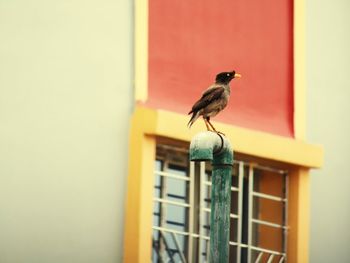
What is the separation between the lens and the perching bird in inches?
391

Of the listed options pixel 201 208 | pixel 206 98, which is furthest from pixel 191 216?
pixel 206 98

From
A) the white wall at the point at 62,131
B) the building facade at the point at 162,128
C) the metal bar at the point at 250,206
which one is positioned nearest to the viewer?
the white wall at the point at 62,131

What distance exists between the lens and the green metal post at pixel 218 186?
7.19 metres

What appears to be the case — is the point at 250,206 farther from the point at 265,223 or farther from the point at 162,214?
the point at 162,214

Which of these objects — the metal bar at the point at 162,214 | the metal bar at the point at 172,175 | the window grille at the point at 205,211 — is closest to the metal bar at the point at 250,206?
the window grille at the point at 205,211

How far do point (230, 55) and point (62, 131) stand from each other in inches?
70.7

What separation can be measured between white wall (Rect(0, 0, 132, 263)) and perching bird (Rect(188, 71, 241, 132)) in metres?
0.57

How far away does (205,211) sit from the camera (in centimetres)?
1068

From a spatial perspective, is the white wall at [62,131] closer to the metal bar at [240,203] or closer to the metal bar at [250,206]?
the metal bar at [240,203]

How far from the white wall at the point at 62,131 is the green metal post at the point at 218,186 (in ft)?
8.22

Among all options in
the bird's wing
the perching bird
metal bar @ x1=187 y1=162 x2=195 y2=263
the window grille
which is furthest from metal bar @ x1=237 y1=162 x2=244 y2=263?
the bird's wing

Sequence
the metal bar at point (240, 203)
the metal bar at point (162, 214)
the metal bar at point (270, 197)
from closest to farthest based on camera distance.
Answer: the metal bar at point (162, 214) < the metal bar at point (240, 203) < the metal bar at point (270, 197)

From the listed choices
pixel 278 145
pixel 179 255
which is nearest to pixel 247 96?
pixel 278 145

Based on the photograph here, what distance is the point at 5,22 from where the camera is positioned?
978 centimetres
